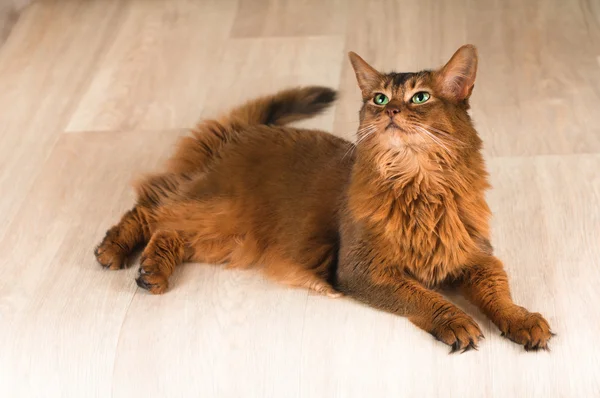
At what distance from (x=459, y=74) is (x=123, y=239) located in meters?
1.03

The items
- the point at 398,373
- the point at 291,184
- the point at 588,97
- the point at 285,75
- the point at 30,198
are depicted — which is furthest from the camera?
the point at 285,75

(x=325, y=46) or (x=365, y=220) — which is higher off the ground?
(x=365, y=220)

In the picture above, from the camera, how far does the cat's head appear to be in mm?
2031

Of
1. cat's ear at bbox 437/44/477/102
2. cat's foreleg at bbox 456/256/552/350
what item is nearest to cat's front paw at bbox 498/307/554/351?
cat's foreleg at bbox 456/256/552/350

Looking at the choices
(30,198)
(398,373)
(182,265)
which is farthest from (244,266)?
(30,198)

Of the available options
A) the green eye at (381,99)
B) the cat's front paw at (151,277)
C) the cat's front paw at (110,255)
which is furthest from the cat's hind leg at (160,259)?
the green eye at (381,99)

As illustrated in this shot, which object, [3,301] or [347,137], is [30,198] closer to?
[3,301]

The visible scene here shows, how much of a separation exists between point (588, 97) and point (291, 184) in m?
1.26

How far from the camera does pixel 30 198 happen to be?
2844 mm

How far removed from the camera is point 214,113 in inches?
125

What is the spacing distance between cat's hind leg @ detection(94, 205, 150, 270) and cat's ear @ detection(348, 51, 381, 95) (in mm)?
746

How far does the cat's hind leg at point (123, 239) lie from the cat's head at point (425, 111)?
74 cm

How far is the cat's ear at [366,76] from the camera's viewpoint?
7.06 feet

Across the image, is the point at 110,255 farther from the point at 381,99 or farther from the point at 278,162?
the point at 381,99
